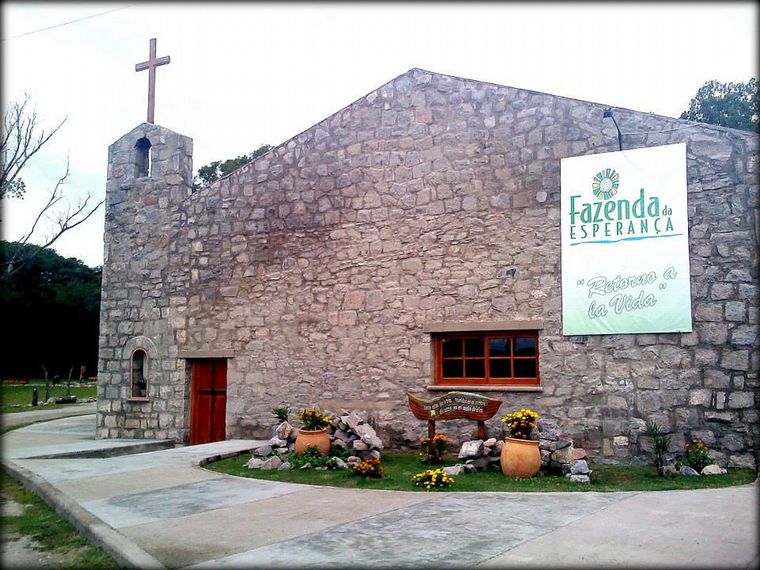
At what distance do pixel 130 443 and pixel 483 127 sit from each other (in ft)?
29.4

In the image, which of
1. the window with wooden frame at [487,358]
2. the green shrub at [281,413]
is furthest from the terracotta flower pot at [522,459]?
the green shrub at [281,413]

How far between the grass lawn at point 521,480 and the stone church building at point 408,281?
0.68 m

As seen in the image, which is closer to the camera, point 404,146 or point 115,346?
point 404,146

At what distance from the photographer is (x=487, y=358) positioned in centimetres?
1180

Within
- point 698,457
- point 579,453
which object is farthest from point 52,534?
point 698,457

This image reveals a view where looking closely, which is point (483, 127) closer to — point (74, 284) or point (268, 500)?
point (268, 500)

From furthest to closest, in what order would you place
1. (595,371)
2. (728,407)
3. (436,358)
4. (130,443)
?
(130,443) → (436,358) → (595,371) → (728,407)

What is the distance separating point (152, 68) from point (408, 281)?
816 cm

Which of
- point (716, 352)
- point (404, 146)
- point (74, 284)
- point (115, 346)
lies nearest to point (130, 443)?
point (115, 346)

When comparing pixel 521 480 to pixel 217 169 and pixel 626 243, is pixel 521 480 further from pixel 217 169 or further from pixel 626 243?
pixel 217 169

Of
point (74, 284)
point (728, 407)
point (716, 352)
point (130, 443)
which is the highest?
point (74, 284)

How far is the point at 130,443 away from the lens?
13727 mm

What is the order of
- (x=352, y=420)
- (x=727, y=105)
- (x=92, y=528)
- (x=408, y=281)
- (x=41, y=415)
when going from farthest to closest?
(x=727, y=105) < (x=41, y=415) < (x=408, y=281) < (x=352, y=420) < (x=92, y=528)

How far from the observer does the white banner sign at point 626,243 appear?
1036 centimetres
